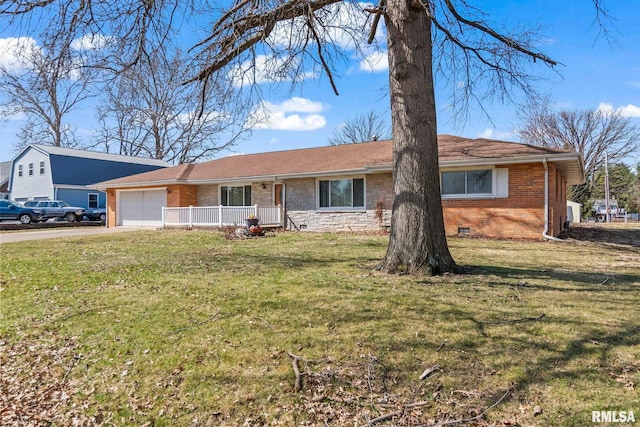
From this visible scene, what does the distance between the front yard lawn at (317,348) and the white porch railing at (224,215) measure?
10.0 meters

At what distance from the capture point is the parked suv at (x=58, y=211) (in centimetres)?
2434

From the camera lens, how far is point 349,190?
1614cm

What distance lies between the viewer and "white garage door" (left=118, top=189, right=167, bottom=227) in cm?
2106

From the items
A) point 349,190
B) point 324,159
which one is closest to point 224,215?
point 324,159

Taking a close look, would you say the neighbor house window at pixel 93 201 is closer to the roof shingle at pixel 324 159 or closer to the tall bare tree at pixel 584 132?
the roof shingle at pixel 324 159

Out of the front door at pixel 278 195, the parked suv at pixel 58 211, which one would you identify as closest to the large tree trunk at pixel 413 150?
the front door at pixel 278 195

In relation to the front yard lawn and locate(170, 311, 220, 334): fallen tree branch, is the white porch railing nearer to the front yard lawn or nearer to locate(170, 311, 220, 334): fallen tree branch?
the front yard lawn

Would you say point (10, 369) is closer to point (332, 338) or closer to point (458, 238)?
point (332, 338)

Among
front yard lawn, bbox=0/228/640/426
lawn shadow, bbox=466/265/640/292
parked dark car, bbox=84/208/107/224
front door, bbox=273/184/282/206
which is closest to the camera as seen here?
front yard lawn, bbox=0/228/640/426

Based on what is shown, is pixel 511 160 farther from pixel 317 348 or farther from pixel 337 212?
pixel 317 348

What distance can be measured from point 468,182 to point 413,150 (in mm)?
7943

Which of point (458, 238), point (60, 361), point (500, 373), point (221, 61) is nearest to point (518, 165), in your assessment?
point (458, 238)

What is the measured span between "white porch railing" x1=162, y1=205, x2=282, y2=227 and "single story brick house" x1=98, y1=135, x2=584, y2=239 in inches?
1.8

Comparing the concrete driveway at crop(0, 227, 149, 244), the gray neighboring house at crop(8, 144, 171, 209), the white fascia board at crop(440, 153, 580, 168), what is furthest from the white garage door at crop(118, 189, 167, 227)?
the white fascia board at crop(440, 153, 580, 168)
